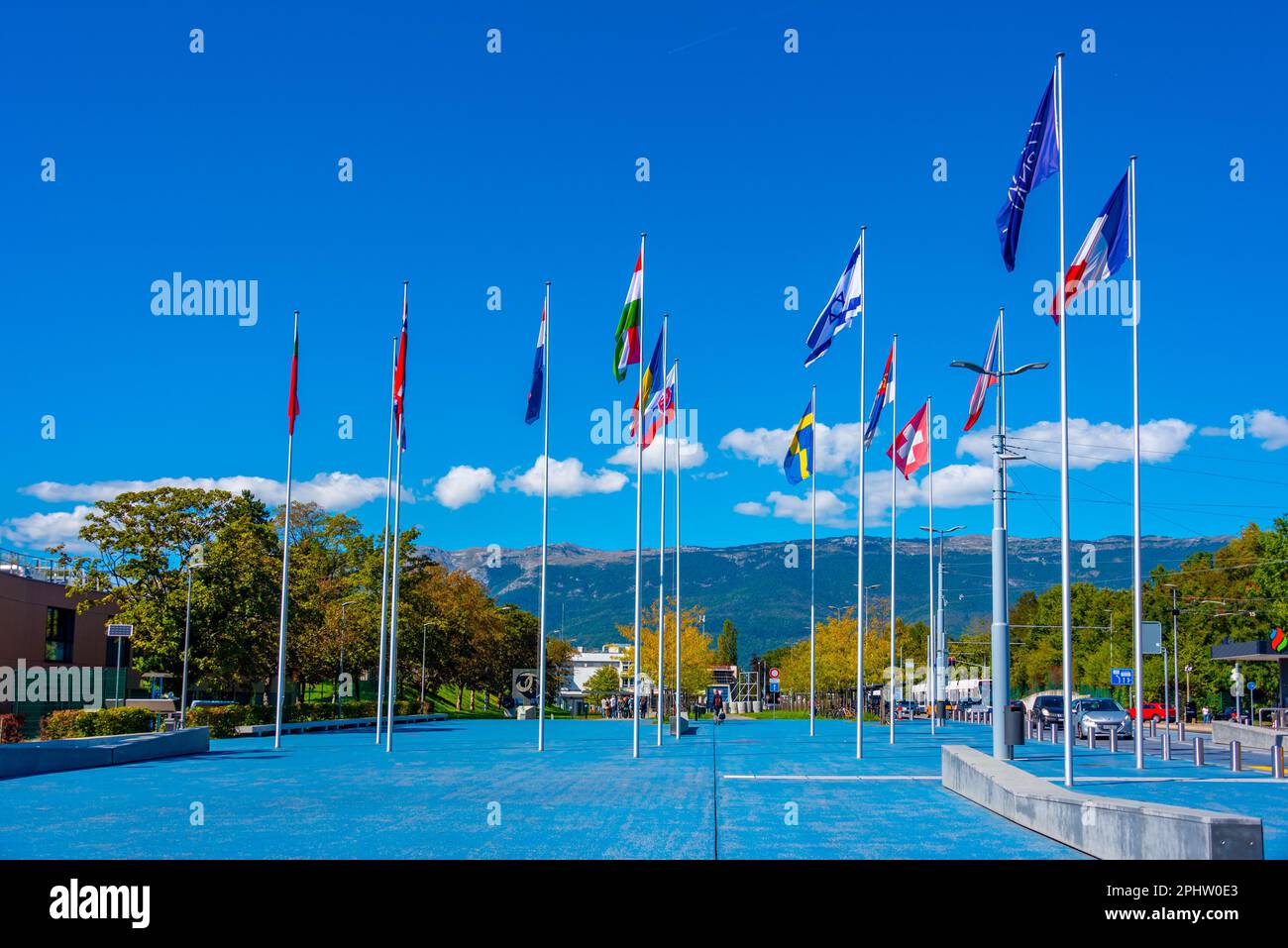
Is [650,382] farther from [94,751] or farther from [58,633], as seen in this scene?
[58,633]

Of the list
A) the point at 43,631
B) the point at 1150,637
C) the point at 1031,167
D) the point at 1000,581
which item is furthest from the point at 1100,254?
the point at 43,631

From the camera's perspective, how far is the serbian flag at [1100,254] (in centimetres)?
2288

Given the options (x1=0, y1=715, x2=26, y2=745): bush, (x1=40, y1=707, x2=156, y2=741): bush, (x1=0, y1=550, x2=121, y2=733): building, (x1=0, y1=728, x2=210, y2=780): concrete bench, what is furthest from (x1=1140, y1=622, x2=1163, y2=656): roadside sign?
(x1=0, y1=550, x2=121, y2=733): building

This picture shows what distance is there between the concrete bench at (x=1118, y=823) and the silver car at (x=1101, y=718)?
23.9 metres

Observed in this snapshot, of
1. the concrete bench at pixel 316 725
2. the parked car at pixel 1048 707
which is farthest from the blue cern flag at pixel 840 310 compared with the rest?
the concrete bench at pixel 316 725

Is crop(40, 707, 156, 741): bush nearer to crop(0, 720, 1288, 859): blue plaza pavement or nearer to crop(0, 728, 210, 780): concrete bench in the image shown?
crop(0, 728, 210, 780): concrete bench

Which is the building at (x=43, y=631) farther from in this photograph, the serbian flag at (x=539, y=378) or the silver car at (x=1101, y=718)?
the silver car at (x=1101, y=718)

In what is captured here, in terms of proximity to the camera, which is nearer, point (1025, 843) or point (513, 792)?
point (1025, 843)

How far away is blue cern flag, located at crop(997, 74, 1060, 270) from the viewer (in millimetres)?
22484

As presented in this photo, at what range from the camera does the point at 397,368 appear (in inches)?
1357
